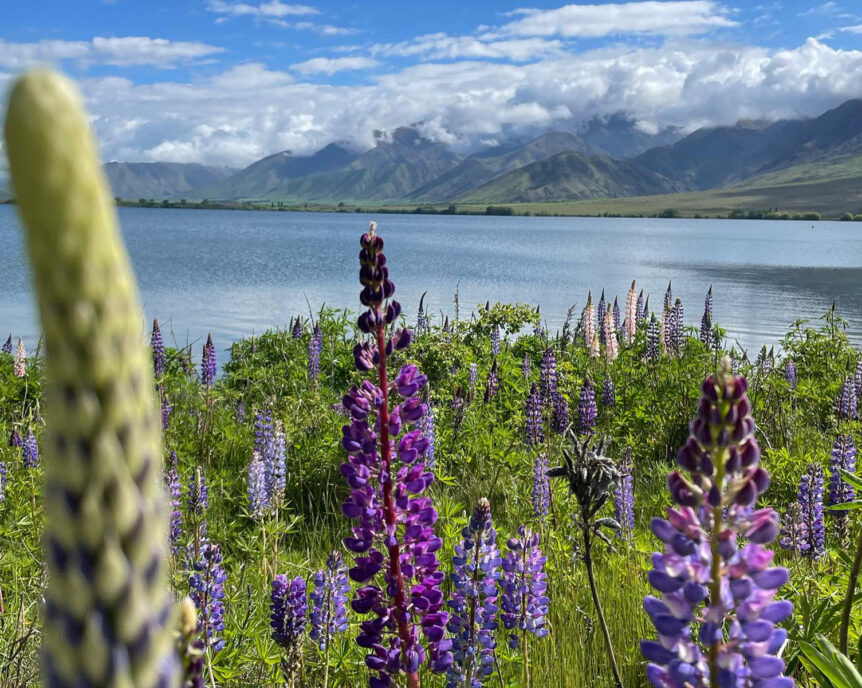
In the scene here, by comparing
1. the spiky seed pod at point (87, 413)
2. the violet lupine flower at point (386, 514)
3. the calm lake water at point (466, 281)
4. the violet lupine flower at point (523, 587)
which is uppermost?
the spiky seed pod at point (87, 413)

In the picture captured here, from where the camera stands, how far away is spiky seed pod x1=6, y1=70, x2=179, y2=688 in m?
0.59

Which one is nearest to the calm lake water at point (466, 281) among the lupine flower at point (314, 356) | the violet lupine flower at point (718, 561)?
the lupine flower at point (314, 356)

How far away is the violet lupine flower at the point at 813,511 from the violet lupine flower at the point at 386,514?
9.25 ft

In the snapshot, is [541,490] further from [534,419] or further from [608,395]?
[608,395]

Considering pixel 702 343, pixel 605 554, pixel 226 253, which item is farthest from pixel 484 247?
pixel 605 554

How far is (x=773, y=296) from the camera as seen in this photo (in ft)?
96.5

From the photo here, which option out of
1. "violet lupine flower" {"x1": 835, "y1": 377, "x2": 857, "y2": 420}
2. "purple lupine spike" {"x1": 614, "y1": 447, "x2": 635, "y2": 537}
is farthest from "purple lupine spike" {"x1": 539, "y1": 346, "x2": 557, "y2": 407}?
"violet lupine flower" {"x1": 835, "y1": 377, "x2": 857, "y2": 420}

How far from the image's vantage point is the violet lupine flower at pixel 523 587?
308 centimetres

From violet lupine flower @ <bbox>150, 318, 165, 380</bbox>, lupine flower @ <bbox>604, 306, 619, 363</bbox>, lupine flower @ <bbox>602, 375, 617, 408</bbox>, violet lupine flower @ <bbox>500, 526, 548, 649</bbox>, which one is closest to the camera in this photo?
violet lupine flower @ <bbox>500, 526, 548, 649</bbox>

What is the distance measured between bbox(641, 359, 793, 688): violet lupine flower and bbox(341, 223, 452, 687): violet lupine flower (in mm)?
1130

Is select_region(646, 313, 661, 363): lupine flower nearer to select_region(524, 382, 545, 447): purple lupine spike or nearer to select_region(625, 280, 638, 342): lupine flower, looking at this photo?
select_region(625, 280, 638, 342): lupine flower

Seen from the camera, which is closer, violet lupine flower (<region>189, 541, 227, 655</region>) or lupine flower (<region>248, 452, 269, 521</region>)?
violet lupine flower (<region>189, 541, 227, 655</region>)

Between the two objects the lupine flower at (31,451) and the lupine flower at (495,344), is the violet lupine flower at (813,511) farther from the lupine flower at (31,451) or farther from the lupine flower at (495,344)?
the lupine flower at (495,344)

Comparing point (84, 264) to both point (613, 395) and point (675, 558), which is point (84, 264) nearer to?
point (675, 558)
